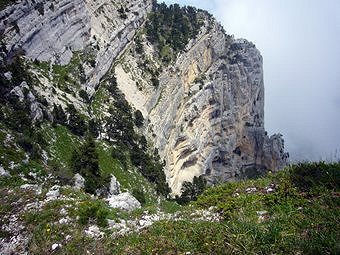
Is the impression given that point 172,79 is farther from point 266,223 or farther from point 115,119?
point 266,223

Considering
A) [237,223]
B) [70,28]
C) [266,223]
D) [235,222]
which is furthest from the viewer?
[70,28]

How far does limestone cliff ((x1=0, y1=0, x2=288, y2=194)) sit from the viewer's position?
7712 centimetres

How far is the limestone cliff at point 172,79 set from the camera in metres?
77.1

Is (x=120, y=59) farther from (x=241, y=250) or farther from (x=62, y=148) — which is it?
(x=241, y=250)

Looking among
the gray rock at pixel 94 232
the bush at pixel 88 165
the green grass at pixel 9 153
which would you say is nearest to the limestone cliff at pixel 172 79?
the bush at pixel 88 165

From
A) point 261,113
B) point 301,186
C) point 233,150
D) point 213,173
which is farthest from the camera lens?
point 261,113

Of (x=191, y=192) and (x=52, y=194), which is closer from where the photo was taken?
(x=52, y=194)

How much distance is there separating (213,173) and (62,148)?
7958 cm

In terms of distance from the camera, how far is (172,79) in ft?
382

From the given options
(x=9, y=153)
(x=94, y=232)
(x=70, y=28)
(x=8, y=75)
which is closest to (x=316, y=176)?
(x=94, y=232)

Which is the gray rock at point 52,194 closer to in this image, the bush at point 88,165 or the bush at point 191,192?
the bush at point 88,165

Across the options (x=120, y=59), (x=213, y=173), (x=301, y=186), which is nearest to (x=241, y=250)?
(x=301, y=186)

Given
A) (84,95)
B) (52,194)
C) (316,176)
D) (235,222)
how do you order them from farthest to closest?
(84,95) < (52,194) < (316,176) < (235,222)

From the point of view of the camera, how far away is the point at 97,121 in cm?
7231
